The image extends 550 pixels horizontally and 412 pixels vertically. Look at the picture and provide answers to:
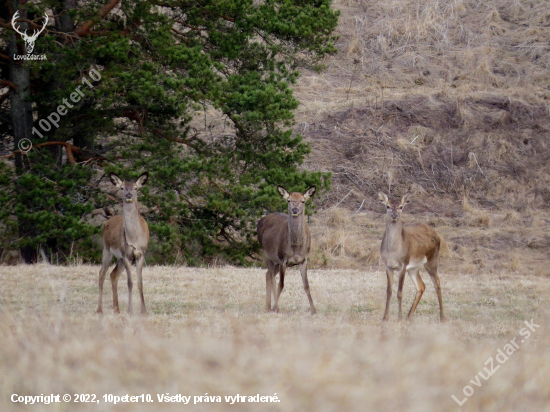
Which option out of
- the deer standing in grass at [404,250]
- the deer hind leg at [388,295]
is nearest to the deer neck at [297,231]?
the deer standing in grass at [404,250]

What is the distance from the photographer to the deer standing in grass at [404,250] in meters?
9.91

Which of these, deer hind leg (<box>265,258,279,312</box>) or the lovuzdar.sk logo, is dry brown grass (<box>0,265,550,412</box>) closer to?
deer hind leg (<box>265,258,279,312</box>)

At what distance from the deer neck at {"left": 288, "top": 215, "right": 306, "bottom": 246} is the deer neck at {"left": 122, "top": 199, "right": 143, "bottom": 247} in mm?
2254

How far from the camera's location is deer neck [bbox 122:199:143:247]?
9945 mm

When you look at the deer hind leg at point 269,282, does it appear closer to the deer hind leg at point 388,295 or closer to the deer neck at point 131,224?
the deer hind leg at point 388,295

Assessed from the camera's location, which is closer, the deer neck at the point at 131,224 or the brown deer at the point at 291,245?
the deer neck at the point at 131,224

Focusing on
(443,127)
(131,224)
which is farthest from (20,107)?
(443,127)

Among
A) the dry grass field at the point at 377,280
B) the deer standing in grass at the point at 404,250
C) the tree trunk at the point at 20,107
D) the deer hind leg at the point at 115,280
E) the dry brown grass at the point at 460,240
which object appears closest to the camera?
the dry grass field at the point at 377,280

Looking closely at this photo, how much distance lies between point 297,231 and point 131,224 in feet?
8.13

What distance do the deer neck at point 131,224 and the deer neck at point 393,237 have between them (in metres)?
3.63

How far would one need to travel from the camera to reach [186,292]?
37.3ft

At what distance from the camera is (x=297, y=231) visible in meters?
10.4

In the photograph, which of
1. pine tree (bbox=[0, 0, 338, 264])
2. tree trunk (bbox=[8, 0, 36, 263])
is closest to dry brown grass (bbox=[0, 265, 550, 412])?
pine tree (bbox=[0, 0, 338, 264])

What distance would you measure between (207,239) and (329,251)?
4.20 m
